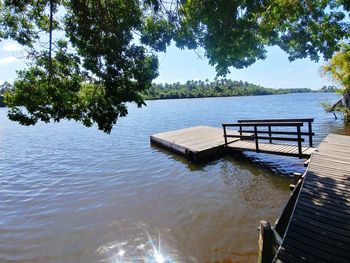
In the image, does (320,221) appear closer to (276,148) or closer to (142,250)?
(142,250)

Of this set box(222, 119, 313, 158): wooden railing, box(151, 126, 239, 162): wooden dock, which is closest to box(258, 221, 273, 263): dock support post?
box(222, 119, 313, 158): wooden railing

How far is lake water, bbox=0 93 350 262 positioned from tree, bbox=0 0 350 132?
2.85 m

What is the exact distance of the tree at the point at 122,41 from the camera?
225 inches

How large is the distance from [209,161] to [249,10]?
8057 mm

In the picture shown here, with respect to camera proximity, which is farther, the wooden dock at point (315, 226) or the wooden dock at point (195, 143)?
the wooden dock at point (195, 143)

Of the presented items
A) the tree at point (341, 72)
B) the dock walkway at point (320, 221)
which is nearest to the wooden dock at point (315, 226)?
the dock walkway at point (320, 221)

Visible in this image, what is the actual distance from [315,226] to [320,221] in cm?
22

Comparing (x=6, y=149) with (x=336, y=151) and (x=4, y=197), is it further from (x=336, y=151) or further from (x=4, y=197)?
A: (x=336, y=151)

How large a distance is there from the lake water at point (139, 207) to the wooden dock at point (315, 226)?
4.79ft

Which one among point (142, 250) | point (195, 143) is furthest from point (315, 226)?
point (195, 143)

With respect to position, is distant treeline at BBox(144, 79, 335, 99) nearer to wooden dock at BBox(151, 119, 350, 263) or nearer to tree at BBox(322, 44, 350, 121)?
tree at BBox(322, 44, 350, 121)

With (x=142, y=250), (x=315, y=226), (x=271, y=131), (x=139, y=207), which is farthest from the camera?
(x=271, y=131)

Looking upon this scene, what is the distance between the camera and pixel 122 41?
5.72 meters

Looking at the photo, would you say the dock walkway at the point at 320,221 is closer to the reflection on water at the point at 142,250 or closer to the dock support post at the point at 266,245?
the dock support post at the point at 266,245
